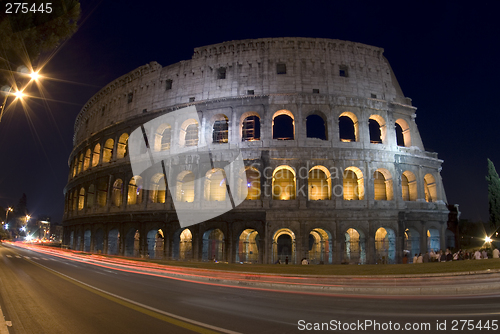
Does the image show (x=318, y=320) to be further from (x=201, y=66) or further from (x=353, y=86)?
(x=201, y=66)

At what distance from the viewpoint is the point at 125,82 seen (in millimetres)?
36312

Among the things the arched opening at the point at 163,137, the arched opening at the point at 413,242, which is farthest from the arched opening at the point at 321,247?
the arched opening at the point at 163,137

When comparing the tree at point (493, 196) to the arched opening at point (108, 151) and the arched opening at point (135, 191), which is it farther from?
the arched opening at point (108, 151)

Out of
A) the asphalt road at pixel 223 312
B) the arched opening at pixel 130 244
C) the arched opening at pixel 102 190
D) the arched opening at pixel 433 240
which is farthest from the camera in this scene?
the arched opening at pixel 102 190

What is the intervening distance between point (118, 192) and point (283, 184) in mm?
19957

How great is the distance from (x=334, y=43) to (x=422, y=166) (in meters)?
14.5

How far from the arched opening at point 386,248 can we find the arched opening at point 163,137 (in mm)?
22402

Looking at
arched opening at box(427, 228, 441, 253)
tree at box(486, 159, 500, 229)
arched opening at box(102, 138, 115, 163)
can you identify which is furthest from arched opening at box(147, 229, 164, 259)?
tree at box(486, 159, 500, 229)

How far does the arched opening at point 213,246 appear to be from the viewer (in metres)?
27.7

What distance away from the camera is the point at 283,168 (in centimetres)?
2809

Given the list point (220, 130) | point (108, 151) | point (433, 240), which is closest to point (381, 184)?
point (433, 240)

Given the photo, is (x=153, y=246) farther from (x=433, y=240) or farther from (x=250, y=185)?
(x=433, y=240)

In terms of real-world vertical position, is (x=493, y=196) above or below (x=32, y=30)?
below

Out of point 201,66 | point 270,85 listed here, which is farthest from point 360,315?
point 201,66
